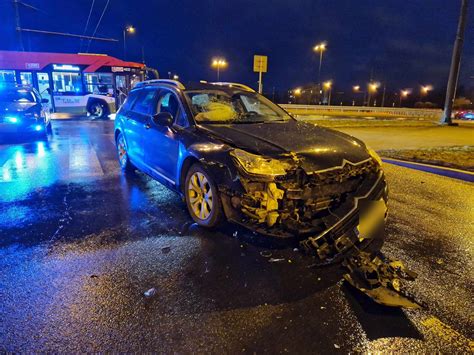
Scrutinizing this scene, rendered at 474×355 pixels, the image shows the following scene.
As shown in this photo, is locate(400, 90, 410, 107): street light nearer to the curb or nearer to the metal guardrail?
the metal guardrail

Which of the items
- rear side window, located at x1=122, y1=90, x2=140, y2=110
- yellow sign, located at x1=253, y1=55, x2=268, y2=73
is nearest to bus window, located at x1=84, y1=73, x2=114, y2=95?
yellow sign, located at x1=253, y1=55, x2=268, y2=73

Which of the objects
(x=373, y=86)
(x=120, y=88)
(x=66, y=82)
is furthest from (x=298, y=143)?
(x=373, y=86)

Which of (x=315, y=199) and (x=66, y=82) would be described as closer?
(x=315, y=199)

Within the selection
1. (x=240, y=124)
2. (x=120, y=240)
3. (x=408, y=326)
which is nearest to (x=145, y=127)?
(x=240, y=124)

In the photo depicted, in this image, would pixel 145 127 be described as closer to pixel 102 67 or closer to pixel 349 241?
pixel 349 241

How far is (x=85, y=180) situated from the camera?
22.2 feet

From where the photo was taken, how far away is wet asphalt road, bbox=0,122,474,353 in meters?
2.44

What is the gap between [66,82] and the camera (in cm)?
2036

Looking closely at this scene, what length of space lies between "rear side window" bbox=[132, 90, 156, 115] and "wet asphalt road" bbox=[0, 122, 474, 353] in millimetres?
1662

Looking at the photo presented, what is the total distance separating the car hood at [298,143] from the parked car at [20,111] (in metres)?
10.0

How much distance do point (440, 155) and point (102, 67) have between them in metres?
18.7

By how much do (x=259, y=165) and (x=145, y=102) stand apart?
11.3ft

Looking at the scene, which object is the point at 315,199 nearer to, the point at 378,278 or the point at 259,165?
the point at 259,165

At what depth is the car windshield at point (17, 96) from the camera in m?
11.7
